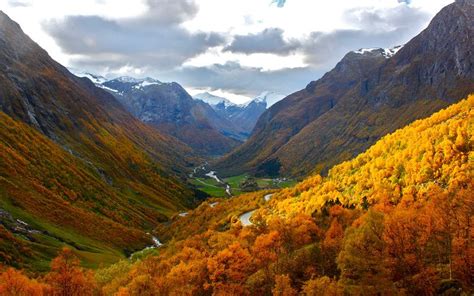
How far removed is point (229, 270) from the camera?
98188 millimetres

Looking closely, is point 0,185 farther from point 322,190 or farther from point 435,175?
point 435,175

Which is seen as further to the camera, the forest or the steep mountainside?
the forest

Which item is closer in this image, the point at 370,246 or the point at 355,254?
the point at 355,254

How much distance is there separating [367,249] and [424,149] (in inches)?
3942

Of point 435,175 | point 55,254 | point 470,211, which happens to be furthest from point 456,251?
point 55,254

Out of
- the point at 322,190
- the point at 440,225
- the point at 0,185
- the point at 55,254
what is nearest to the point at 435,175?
the point at 322,190

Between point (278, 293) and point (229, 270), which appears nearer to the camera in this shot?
point (278, 293)

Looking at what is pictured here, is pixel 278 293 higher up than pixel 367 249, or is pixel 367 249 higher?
pixel 367 249

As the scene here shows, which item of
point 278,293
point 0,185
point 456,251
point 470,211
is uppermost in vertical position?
point 0,185

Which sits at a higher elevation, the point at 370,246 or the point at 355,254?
the point at 370,246

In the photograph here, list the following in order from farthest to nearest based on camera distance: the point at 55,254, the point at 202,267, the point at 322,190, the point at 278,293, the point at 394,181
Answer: the point at 322,190, the point at 394,181, the point at 55,254, the point at 202,267, the point at 278,293

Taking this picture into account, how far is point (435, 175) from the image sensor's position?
467 ft

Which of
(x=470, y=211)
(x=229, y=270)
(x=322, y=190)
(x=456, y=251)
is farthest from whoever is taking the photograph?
(x=322, y=190)

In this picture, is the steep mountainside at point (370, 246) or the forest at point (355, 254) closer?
the steep mountainside at point (370, 246)
